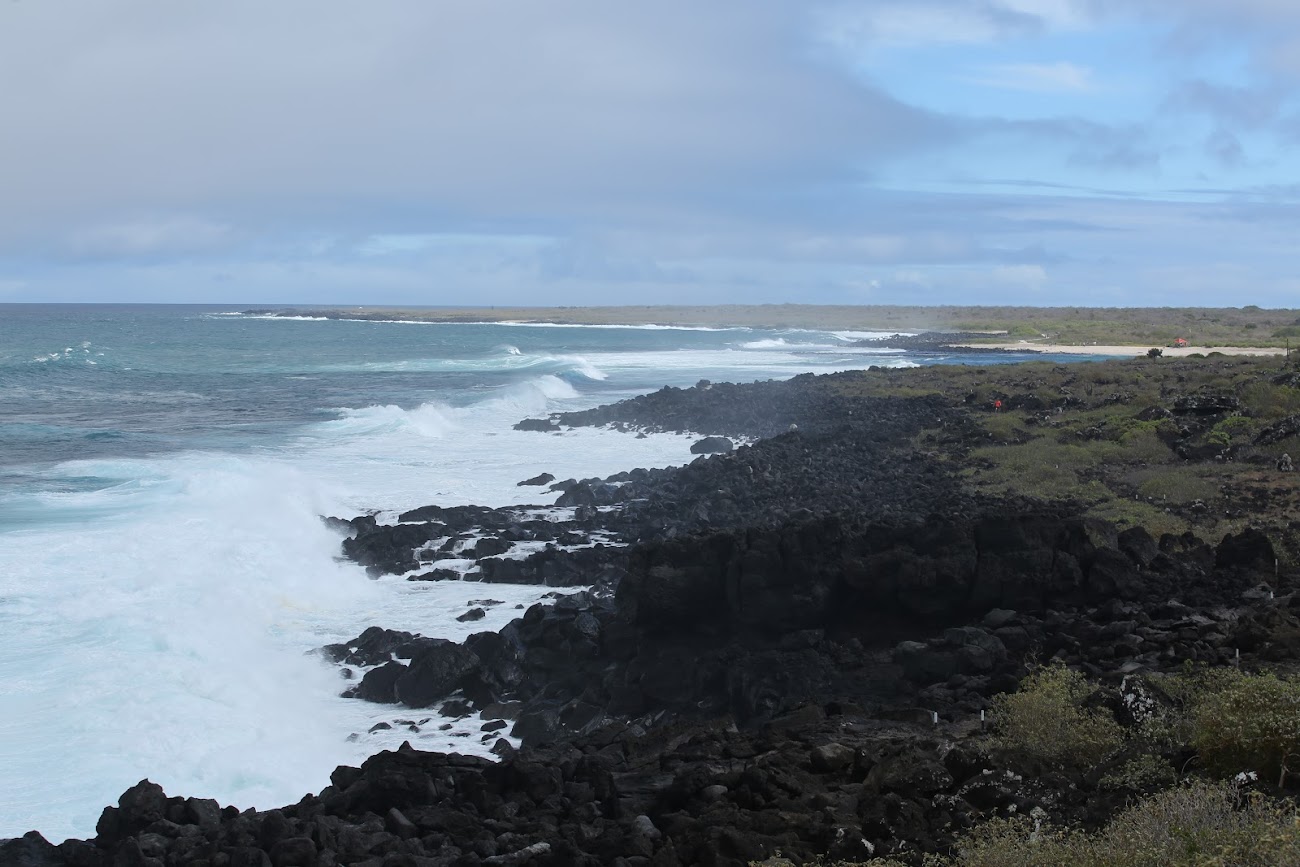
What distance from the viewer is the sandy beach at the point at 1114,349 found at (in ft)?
211

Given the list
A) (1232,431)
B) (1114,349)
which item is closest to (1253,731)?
(1232,431)

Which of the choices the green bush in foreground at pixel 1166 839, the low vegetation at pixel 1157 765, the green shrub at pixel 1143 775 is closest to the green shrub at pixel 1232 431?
the low vegetation at pixel 1157 765

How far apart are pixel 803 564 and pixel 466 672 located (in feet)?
14.9

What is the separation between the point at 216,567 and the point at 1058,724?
49.6ft

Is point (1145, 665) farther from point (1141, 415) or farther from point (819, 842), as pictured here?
point (1141, 415)

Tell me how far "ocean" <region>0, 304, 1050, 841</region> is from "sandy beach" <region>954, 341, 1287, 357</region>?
35.2 metres

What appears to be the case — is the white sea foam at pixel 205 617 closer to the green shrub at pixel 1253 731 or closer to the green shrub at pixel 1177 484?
the green shrub at pixel 1253 731

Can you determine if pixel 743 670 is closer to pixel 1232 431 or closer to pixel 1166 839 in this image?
pixel 1166 839

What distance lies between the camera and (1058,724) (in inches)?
358

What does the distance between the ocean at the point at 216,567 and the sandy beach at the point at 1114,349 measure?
35211 millimetres

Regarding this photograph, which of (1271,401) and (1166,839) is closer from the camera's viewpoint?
(1166,839)

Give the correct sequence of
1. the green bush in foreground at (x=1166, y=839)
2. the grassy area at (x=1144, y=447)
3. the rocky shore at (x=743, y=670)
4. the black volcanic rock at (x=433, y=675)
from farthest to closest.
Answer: the grassy area at (x=1144, y=447) < the black volcanic rock at (x=433, y=675) < the rocky shore at (x=743, y=670) < the green bush in foreground at (x=1166, y=839)

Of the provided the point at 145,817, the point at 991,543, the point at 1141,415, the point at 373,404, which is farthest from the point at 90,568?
the point at 373,404

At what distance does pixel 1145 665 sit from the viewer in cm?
1095
